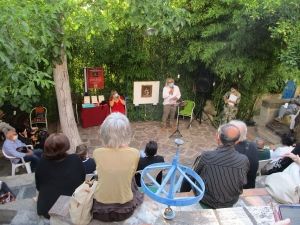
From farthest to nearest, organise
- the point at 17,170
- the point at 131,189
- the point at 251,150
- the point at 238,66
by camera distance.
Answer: the point at 238,66, the point at 17,170, the point at 251,150, the point at 131,189

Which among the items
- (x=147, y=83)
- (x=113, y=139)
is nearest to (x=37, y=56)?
(x=113, y=139)

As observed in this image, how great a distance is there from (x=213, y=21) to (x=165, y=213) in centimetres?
578

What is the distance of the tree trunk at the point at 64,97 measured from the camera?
16.9 feet

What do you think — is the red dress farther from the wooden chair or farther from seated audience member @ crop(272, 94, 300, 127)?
seated audience member @ crop(272, 94, 300, 127)

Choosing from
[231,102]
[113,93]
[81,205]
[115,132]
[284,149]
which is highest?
[115,132]

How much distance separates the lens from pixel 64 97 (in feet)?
17.5

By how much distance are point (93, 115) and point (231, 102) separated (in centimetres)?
404

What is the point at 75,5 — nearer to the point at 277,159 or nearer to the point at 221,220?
the point at 221,220

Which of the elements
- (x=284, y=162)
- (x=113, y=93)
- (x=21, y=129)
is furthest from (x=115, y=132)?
(x=113, y=93)

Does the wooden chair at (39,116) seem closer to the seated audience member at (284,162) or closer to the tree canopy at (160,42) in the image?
the tree canopy at (160,42)

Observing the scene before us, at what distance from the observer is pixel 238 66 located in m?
6.41

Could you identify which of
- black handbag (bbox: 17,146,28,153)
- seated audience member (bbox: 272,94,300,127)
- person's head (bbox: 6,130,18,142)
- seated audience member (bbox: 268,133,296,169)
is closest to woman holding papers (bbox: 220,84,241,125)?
seated audience member (bbox: 272,94,300,127)

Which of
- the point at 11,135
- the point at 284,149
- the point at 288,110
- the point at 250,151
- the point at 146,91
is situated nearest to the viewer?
the point at 250,151

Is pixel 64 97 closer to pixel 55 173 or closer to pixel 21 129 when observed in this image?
pixel 21 129
